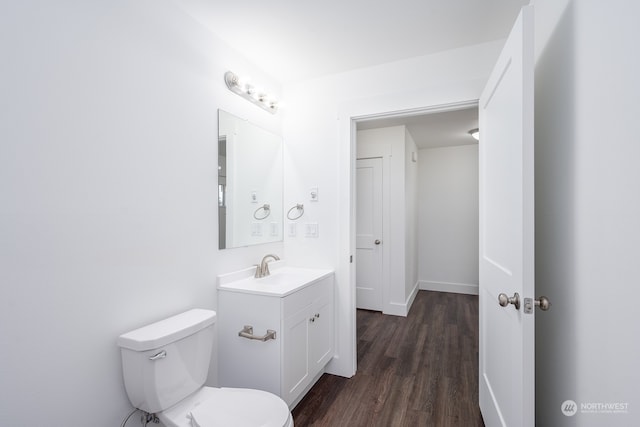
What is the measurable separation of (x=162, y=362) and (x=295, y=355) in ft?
2.54

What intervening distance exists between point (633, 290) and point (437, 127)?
334cm

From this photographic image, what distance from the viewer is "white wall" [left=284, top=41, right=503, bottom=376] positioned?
6.85 ft

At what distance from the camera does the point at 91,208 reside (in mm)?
1245

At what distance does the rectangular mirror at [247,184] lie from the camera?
1980 mm

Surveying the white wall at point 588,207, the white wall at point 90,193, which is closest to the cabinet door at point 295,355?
the white wall at point 90,193

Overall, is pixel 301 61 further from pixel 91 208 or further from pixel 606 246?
pixel 606 246

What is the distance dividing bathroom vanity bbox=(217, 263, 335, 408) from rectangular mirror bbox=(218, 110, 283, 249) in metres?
0.32

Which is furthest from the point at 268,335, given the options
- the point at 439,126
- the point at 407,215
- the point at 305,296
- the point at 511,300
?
the point at 439,126

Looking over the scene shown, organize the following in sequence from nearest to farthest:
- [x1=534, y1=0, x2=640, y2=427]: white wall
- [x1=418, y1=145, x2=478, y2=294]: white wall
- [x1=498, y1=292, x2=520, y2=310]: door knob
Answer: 1. [x1=534, y1=0, x2=640, y2=427]: white wall
2. [x1=498, y1=292, x2=520, y2=310]: door knob
3. [x1=418, y1=145, x2=478, y2=294]: white wall

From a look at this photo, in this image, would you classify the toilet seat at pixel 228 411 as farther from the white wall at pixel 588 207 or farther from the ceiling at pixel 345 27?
the ceiling at pixel 345 27

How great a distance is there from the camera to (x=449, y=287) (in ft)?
16.0

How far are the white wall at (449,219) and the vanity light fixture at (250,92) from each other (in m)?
3.34

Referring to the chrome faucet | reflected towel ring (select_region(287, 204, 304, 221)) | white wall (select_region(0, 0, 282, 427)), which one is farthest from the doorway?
white wall (select_region(0, 0, 282, 427))

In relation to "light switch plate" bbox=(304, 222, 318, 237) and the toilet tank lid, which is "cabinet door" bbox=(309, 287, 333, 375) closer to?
"light switch plate" bbox=(304, 222, 318, 237)
